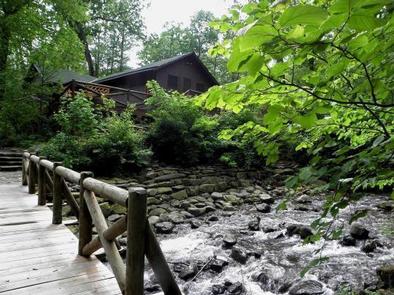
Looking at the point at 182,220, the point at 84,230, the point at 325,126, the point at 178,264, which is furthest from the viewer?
the point at 182,220

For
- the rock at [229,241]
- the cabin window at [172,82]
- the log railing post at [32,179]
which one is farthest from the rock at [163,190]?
the cabin window at [172,82]

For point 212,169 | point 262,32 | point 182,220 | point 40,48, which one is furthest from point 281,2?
point 40,48

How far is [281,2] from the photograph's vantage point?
40.0 inches

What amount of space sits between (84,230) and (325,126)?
2.67 metres

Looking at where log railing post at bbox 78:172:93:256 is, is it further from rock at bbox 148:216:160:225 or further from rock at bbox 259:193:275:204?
rock at bbox 259:193:275:204

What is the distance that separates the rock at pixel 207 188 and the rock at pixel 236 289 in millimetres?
5561

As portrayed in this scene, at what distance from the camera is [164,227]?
704 cm

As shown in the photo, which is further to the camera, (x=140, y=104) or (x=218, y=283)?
(x=140, y=104)

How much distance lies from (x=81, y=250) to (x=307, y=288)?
341 cm

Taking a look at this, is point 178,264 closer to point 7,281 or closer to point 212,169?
point 7,281

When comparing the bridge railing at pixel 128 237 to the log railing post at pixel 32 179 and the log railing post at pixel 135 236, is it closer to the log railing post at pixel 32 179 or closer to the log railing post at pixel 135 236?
the log railing post at pixel 135 236

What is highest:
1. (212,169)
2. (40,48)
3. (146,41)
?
(146,41)

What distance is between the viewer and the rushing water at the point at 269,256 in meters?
4.79

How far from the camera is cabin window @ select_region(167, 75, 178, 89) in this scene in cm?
2077
